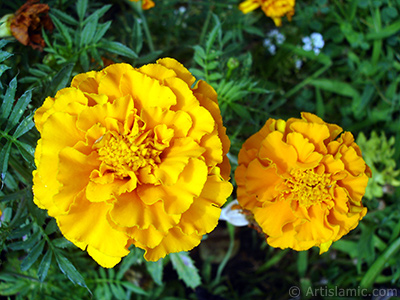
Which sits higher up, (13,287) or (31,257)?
(31,257)

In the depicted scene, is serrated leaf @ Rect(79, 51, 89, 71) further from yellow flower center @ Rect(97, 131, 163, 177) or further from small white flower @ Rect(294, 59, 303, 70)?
small white flower @ Rect(294, 59, 303, 70)

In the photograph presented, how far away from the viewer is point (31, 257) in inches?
49.1

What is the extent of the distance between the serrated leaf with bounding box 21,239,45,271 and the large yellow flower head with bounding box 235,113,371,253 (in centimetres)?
70

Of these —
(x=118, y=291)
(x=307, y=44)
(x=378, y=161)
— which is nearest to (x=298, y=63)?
(x=307, y=44)

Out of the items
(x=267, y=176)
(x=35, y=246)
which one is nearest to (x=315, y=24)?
(x=267, y=176)

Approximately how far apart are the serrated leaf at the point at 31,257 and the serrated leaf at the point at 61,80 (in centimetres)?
51

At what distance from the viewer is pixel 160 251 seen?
103cm

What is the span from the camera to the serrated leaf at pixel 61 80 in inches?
49.9

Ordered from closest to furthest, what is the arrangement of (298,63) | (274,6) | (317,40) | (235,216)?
(235,216), (274,6), (317,40), (298,63)

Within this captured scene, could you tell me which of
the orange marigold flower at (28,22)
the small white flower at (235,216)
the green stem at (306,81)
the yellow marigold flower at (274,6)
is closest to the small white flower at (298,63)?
the green stem at (306,81)

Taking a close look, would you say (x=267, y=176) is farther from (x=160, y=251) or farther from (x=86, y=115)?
(x=86, y=115)

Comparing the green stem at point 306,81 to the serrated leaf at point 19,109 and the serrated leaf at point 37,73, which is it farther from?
the serrated leaf at point 19,109

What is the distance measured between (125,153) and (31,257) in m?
0.55

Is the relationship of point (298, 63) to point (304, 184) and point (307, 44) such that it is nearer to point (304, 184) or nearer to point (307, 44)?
point (307, 44)
